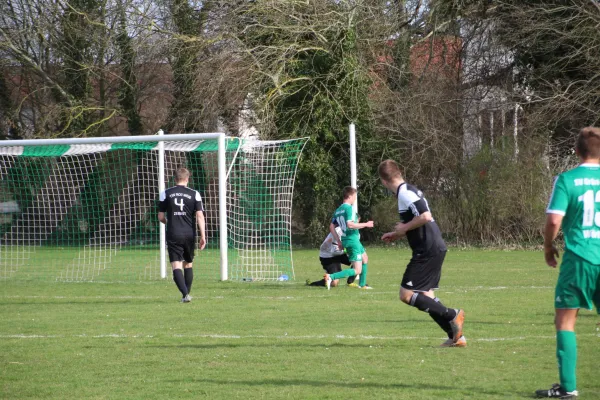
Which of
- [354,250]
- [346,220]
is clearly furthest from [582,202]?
[354,250]

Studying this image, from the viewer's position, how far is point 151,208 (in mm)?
23594

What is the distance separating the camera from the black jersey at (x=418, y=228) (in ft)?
26.1

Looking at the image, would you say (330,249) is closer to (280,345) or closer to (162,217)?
A: (162,217)

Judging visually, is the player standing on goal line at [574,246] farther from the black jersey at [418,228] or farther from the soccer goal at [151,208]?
the soccer goal at [151,208]

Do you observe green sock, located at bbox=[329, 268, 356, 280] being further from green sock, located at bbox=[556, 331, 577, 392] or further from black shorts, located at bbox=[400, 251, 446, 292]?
green sock, located at bbox=[556, 331, 577, 392]

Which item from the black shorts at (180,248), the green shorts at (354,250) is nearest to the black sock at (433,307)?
the black shorts at (180,248)

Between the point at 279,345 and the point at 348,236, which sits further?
the point at 348,236

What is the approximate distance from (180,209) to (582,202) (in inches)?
295

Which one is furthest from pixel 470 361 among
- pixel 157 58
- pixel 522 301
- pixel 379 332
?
pixel 157 58

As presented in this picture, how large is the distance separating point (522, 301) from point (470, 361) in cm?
498

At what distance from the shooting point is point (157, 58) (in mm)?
31594

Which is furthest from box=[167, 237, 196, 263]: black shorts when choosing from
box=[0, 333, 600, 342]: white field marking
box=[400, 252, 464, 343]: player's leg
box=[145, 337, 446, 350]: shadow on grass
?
box=[400, 252, 464, 343]: player's leg

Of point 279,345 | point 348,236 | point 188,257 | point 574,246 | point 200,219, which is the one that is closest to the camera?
point 574,246

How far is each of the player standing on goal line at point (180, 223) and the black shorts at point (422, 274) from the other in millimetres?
4931
